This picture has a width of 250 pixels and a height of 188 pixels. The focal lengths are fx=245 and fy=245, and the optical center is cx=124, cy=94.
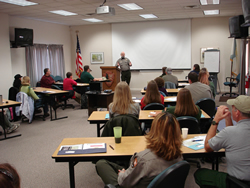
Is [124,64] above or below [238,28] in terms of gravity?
below

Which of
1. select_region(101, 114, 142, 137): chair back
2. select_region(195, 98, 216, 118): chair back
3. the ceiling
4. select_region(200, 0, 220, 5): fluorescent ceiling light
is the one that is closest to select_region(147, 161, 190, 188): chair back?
select_region(101, 114, 142, 137): chair back

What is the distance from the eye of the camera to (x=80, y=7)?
25.7 ft

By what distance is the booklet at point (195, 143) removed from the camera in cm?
231

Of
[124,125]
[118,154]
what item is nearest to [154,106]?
[124,125]

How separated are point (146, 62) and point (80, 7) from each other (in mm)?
4844

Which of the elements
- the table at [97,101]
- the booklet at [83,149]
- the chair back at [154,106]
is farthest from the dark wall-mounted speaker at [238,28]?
the booklet at [83,149]

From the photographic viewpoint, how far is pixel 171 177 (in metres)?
1.55

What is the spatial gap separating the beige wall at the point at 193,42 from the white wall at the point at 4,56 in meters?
4.54

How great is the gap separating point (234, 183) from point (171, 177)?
0.68m

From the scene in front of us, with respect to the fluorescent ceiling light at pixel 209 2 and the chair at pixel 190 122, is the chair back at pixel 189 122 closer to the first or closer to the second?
the chair at pixel 190 122

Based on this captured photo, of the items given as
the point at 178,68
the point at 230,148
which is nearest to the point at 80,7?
the point at 178,68

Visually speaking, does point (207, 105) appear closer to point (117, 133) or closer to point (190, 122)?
point (190, 122)

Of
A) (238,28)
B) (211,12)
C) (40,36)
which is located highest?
(211,12)

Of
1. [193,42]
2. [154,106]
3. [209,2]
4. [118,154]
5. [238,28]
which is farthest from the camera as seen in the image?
[193,42]
